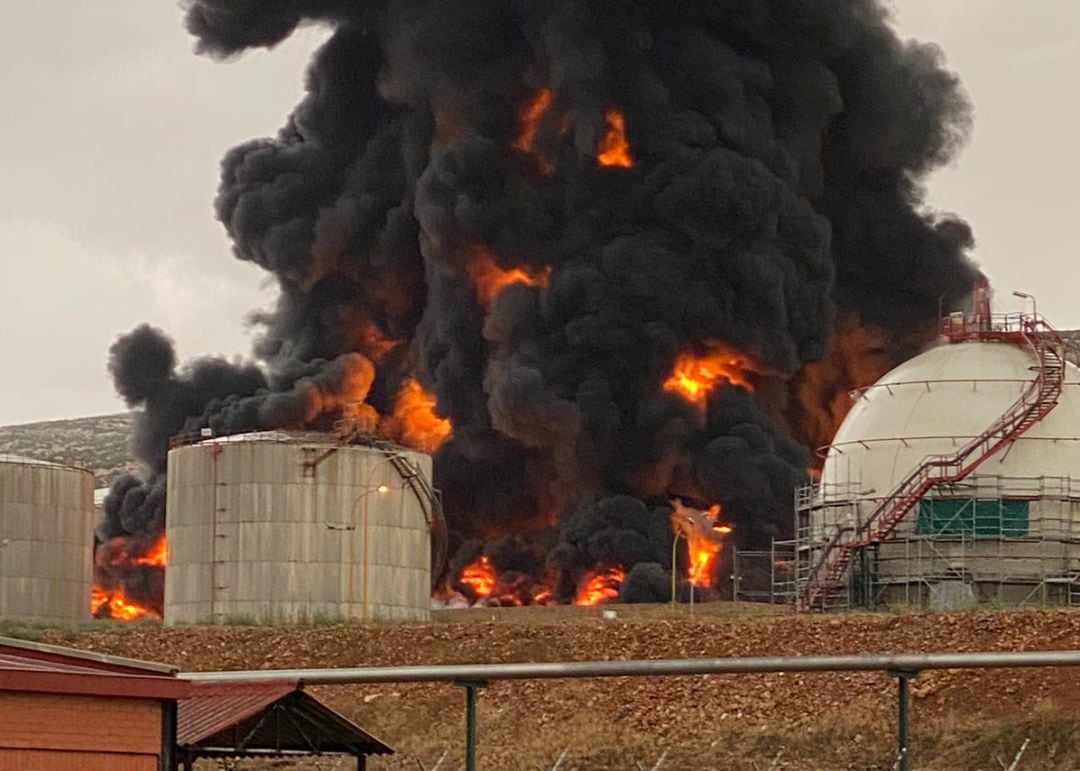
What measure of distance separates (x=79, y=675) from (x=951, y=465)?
42727 mm

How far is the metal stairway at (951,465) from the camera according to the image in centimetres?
6994

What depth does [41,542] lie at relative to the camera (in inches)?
3046

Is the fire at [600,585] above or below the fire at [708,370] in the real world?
below

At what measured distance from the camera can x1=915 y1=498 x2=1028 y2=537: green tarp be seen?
70.2 metres

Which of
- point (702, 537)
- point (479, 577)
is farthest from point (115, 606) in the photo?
point (702, 537)

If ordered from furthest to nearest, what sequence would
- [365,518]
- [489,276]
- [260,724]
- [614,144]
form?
[489,276] → [614,144] → [365,518] → [260,724]

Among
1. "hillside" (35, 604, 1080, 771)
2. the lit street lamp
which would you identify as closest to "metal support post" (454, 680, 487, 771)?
"hillside" (35, 604, 1080, 771)

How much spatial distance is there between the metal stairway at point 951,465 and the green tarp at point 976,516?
50 cm

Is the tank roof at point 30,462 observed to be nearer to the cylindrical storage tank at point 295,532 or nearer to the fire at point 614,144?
the cylindrical storage tank at point 295,532

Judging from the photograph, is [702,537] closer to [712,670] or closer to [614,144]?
[614,144]

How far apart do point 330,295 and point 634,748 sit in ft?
177

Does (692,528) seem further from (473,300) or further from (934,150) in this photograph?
(934,150)

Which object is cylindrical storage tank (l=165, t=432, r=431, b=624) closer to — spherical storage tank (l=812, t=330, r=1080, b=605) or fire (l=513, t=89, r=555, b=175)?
spherical storage tank (l=812, t=330, r=1080, b=605)


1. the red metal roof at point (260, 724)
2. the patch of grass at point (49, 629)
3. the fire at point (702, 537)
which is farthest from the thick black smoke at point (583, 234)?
the red metal roof at point (260, 724)
